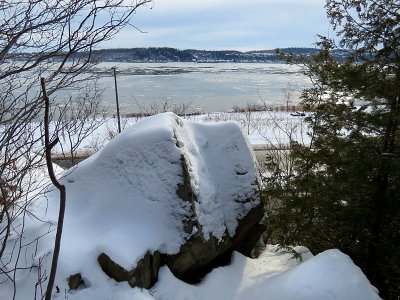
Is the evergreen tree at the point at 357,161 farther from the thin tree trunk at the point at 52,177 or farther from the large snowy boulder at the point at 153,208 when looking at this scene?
the thin tree trunk at the point at 52,177

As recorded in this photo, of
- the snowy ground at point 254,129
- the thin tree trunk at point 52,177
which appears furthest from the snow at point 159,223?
the snowy ground at point 254,129

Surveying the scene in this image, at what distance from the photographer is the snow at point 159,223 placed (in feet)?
12.1

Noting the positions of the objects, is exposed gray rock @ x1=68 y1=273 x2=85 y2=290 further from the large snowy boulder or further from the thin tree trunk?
the thin tree trunk

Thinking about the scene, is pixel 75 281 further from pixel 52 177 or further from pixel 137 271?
pixel 52 177

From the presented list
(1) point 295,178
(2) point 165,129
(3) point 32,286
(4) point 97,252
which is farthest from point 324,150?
(3) point 32,286

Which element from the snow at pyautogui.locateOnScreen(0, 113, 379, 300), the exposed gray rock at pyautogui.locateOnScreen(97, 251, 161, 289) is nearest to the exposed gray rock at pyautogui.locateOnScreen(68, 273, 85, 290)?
the snow at pyautogui.locateOnScreen(0, 113, 379, 300)

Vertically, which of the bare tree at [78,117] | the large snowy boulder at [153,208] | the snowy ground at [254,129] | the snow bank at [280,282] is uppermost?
the bare tree at [78,117]

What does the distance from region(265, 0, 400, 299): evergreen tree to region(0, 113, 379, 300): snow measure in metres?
0.52

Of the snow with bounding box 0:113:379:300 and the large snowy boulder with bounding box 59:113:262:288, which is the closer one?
the snow with bounding box 0:113:379:300

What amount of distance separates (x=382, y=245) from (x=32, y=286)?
3.89 m

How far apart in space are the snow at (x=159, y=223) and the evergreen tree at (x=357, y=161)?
516mm

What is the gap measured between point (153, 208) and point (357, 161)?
247 cm

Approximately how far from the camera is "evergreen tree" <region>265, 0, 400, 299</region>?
4488mm

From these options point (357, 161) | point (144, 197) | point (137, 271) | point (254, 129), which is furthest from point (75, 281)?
point (254, 129)
